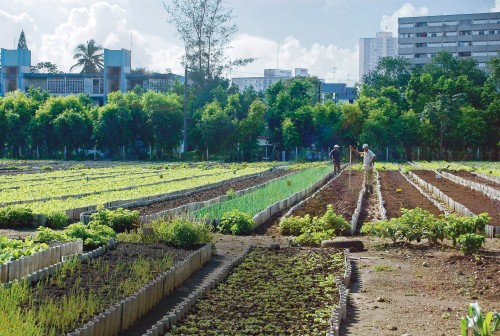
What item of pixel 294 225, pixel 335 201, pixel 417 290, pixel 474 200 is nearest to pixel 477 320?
pixel 417 290

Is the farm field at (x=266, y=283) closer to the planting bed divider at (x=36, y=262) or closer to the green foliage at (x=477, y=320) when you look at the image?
the planting bed divider at (x=36, y=262)

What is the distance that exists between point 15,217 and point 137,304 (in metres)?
7.64

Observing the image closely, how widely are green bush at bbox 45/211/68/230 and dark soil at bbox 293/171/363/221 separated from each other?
17.4 feet

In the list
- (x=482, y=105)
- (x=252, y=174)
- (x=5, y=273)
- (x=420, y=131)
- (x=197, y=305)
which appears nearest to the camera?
(x=197, y=305)

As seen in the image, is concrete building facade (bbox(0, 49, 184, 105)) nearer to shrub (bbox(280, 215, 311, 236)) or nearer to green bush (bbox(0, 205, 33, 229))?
green bush (bbox(0, 205, 33, 229))

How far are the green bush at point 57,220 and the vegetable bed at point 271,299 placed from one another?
4997mm

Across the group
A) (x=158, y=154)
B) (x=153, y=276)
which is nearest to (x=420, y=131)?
(x=158, y=154)

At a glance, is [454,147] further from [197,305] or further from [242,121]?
[197,305]

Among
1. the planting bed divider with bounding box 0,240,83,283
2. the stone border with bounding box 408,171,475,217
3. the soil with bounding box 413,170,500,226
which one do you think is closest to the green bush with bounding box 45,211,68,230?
the planting bed divider with bounding box 0,240,83,283

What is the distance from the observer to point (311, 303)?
23.7 ft

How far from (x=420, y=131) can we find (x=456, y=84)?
7.93 metres

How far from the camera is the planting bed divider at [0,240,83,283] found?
771 centimetres

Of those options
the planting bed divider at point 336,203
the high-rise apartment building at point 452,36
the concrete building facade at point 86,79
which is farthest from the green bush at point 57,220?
the high-rise apartment building at point 452,36

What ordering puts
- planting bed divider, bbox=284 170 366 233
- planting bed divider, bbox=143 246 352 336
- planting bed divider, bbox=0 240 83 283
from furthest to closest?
planting bed divider, bbox=284 170 366 233, planting bed divider, bbox=0 240 83 283, planting bed divider, bbox=143 246 352 336
